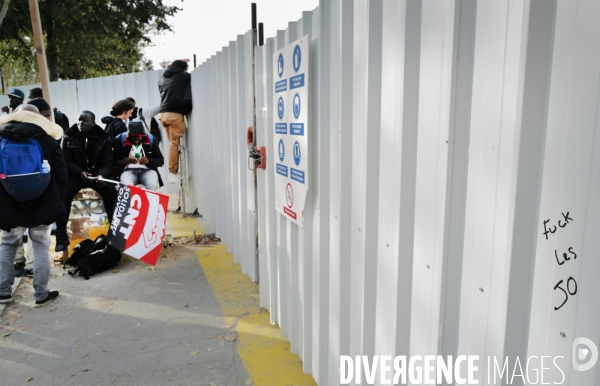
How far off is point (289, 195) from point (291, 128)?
0.52 metres

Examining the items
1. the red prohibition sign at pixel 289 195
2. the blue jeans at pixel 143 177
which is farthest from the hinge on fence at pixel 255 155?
the blue jeans at pixel 143 177

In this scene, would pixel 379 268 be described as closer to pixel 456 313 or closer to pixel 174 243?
pixel 456 313

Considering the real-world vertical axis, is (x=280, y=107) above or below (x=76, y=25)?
below

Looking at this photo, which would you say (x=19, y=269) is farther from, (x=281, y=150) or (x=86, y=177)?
(x=281, y=150)

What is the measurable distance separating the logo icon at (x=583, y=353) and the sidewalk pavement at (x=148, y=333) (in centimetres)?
241

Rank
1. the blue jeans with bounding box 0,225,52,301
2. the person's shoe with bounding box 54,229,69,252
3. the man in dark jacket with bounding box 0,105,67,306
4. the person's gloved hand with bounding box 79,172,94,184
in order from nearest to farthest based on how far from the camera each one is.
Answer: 1. the man in dark jacket with bounding box 0,105,67,306
2. the blue jeans with bounding box 0,225,52,301
3. the person's shoe with bounding box 54,229,69,252
4. the person's gloved hand with bounding box 79,172,94,184

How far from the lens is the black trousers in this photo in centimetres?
614

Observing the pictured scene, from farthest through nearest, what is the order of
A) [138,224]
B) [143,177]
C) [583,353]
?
[143,177] → [138,224] → [583,353]

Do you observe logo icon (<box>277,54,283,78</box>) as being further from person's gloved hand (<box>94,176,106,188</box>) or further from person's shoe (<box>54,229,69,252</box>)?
person's shoe (<box>54,229,69,252</box>)

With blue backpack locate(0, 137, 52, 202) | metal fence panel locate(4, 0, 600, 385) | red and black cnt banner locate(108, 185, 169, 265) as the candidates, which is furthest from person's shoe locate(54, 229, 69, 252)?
metal fence panel locate(4, 0, 600, 385)

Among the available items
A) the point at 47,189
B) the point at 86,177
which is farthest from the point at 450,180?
the point at 86,177

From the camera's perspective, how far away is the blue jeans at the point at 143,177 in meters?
6.73

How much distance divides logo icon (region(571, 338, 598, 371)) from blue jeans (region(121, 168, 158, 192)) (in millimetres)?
6325

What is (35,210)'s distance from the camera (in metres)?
4.76
